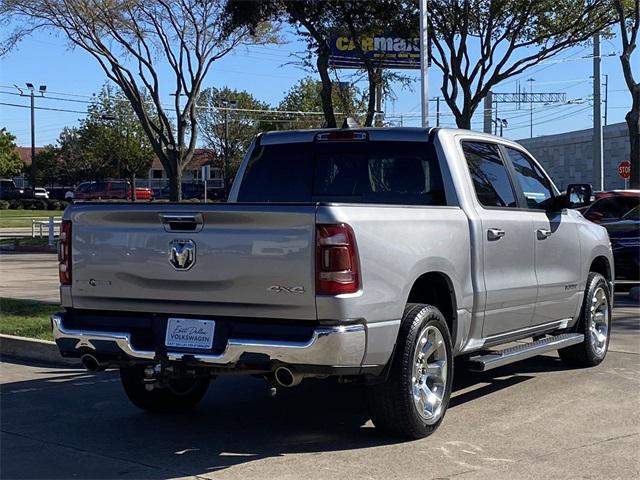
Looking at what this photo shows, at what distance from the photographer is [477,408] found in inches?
280

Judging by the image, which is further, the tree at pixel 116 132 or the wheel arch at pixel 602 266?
the tree at pixel 116 132

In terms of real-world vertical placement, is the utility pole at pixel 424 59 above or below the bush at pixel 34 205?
above

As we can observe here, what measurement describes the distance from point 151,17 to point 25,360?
63.4 feet

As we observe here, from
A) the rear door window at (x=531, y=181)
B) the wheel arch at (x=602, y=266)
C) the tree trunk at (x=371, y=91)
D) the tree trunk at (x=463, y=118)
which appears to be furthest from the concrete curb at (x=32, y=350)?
the tree trunk at (x=463, y=118)

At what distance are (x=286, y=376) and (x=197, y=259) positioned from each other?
0.90 meters

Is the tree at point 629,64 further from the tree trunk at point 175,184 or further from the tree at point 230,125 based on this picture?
the tree at point 230,125

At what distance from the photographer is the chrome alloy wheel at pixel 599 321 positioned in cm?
870

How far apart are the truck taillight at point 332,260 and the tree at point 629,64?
16.8 meters

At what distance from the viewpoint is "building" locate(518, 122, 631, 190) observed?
43.3 m

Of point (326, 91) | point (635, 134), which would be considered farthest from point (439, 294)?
point (635, 134)

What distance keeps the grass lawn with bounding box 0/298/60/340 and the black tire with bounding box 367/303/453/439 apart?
17.0 feet

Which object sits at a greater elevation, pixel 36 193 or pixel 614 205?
pixel 36 193

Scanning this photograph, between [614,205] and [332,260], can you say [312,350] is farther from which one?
[614,205]

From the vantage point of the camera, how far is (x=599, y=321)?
352 inches
